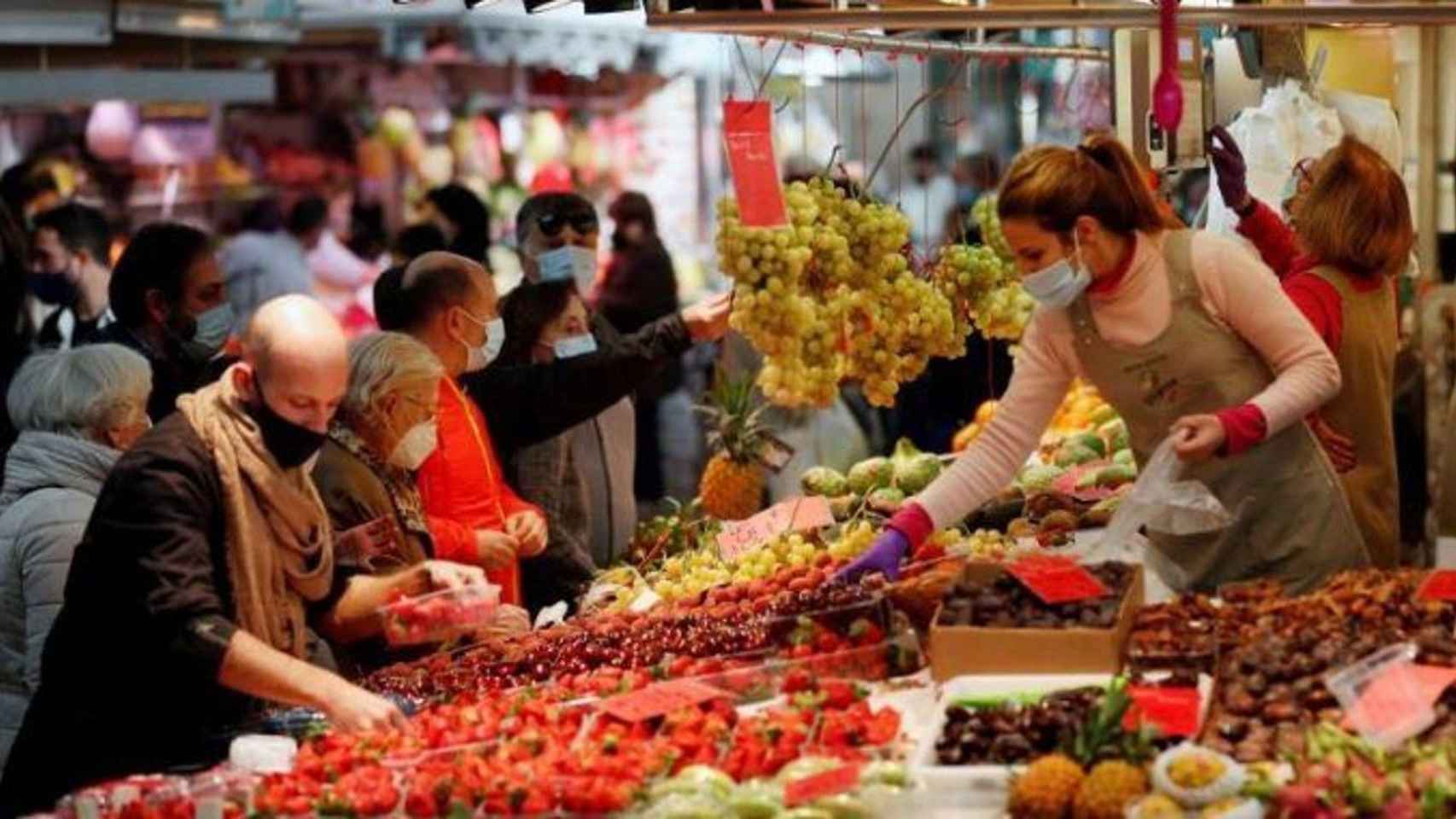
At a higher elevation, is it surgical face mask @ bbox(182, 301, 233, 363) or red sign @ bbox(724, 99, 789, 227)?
red sign @ bbox(724, 99, 789, 227)

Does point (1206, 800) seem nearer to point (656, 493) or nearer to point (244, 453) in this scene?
point (244, 453)

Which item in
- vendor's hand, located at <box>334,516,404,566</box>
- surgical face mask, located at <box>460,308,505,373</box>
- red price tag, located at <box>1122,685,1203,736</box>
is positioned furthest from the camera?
surgical face mask, located at <box>460,308,505,373</box>

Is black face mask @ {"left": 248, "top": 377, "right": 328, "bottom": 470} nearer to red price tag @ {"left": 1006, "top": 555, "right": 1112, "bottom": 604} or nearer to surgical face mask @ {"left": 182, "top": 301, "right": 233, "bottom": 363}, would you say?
red price tag @ {"left": 1006, "top": 555, "right": 1112, "bottom": 604}

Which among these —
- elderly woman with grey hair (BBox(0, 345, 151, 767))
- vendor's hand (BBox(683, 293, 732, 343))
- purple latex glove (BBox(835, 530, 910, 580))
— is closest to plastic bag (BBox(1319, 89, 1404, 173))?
vendor's hand (BBox(683, 293, 732, 343))

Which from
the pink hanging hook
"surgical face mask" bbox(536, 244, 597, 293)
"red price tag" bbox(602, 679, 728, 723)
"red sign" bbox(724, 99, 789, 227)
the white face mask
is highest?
the pink hanging hook

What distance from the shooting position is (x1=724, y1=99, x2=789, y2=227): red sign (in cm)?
535

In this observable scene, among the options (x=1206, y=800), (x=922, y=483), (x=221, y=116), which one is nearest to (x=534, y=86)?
(x=221, y=116)

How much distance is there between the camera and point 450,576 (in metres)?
4.78

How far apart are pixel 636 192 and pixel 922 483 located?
539cm

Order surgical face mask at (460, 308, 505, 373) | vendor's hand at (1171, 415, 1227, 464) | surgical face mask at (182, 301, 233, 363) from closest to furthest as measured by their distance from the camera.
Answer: vendor's hand at (1171, 415, 1227, 464)
surgical face mask at (460, 308, 505, 373)
surgical face mask at (182, 301, 233, 363)

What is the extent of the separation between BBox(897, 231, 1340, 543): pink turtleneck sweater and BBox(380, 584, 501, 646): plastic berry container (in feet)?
3.07

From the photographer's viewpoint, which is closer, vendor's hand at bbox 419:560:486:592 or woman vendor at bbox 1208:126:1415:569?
vendor's hand at bbox 419:560:486:592

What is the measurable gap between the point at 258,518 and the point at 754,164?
4.65ft

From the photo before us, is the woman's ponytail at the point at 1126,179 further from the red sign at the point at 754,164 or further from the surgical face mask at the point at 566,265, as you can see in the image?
the surgical face mask at the point at 566,265
